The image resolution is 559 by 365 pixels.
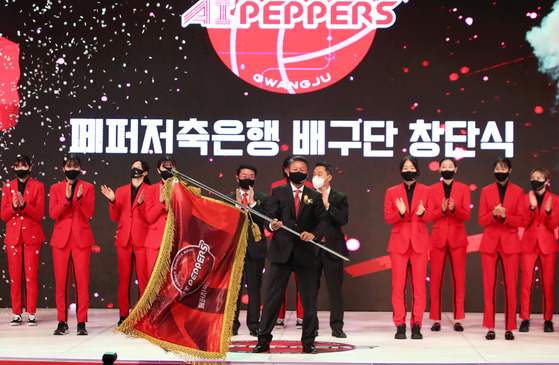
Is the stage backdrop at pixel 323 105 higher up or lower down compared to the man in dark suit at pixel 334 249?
higher up

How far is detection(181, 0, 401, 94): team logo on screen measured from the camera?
7.89 m

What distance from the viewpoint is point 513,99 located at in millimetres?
7871

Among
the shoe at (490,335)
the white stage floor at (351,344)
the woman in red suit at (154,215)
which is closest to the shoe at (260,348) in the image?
the white stage floor at (351,344)

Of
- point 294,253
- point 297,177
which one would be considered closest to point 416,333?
point 294,253

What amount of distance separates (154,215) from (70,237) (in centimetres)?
79

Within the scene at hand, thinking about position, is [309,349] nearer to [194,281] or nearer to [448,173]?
[194,281]

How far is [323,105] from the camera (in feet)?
25.9

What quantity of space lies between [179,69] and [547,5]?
410 cm

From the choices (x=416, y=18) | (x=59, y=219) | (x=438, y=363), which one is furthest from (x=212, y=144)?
(x=438, y=363)

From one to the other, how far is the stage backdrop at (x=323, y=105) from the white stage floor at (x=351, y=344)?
1098mm

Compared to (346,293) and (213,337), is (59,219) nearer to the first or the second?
(213,337)

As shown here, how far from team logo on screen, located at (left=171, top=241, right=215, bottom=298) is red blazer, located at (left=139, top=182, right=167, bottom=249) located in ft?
5.07

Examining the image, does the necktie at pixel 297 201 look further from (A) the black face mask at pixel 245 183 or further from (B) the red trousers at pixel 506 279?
(B) the red trousers at pixel 506 279

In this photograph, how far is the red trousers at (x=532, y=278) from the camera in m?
6.69
